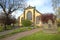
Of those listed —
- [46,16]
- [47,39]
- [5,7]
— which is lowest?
[47,39]

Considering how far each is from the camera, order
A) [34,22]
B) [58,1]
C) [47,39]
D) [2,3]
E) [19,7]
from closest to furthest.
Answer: [47,39] → [58,1] → [2,3] → [19,7] → [34,22]

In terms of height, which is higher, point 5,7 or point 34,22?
point 5,7

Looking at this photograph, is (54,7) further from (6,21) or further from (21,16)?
(21,16)

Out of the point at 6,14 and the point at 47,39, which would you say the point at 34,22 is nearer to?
the point at 6,14

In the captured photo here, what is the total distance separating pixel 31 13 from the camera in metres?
58.5

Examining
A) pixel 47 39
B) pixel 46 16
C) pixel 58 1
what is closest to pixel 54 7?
pixel 58 1

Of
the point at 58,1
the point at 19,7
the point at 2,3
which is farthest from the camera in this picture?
the point at 19,7

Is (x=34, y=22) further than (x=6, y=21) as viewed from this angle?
Yes

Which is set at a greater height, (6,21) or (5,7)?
(5,7)

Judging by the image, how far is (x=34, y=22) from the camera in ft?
187

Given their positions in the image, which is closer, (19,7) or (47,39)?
(47,39)

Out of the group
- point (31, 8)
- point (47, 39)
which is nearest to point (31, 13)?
point (31, 8)

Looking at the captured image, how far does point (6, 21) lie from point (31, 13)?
21252 mm

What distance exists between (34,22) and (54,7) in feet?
104
